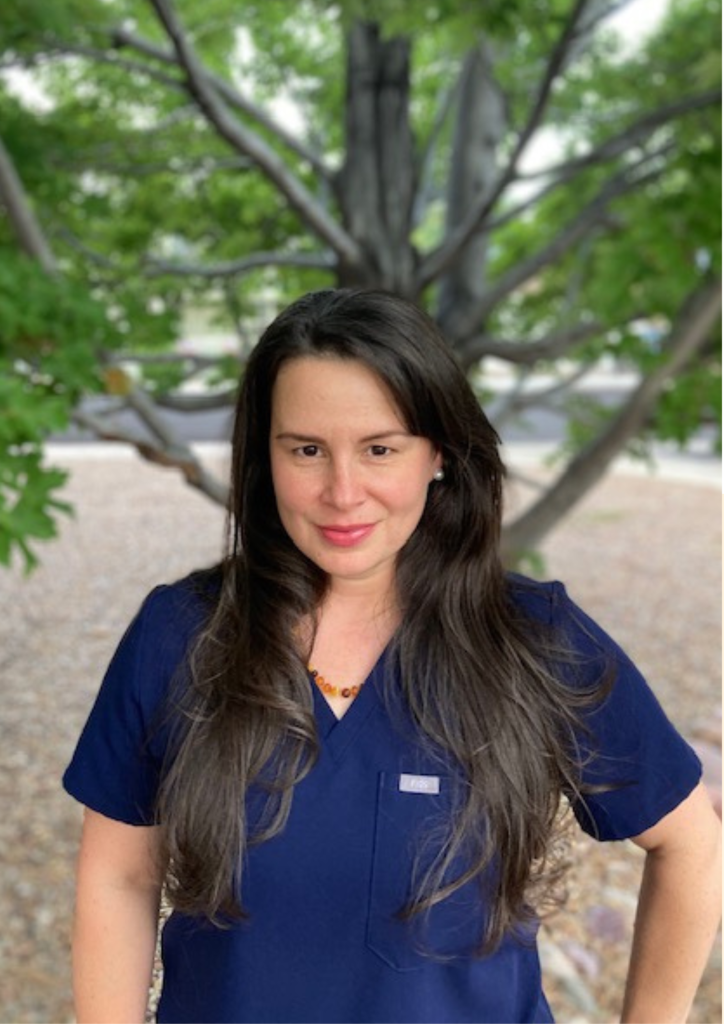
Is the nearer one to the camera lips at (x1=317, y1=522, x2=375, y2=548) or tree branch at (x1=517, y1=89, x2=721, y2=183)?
lips at (x1=317, y1=522, x2=375, y2=548)

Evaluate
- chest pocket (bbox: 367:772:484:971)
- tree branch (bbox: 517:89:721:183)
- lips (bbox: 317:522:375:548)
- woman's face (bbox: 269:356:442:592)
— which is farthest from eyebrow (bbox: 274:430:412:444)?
tree branch (bbox: 517:89:721:183)

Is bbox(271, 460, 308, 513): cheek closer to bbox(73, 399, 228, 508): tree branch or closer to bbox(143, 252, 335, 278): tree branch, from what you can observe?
bbox(73, 399, 228, 508): tree branch

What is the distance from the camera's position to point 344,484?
1.37 metres

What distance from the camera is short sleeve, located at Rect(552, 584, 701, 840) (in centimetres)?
142

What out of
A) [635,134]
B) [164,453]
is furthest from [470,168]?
[164,453]

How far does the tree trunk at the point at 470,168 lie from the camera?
17.3ft

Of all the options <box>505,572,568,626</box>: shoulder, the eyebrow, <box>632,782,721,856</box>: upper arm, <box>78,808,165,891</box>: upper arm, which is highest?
the eyebrow

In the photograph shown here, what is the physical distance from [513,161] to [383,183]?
3.44 ft

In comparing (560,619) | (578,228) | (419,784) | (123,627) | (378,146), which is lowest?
(419,784)

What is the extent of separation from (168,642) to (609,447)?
134 inches

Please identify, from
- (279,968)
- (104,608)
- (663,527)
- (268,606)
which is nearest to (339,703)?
(268,606)

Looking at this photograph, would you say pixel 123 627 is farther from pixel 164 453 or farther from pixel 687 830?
pixel 687 830

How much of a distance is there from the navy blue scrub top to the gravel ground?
1.09 meters

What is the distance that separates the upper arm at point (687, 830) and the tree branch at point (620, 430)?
9.23ft
